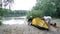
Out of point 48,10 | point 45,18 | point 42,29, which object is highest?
point 48,10

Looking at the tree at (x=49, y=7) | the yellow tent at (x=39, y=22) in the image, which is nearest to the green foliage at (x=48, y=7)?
the tree at (x=49, y=7)

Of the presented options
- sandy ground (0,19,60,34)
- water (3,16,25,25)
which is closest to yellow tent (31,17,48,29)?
sandy ground (0,19,60,34)

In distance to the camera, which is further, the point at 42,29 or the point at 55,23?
the point at 55,23

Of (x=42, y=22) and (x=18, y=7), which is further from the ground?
(x=18, y=7)

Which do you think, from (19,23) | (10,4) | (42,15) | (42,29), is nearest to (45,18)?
(42,15)

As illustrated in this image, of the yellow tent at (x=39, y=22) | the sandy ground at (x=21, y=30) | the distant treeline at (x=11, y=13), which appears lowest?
the sandy ground at (x=21, y=30)

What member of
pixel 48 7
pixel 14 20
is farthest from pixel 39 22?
pixel 14 20

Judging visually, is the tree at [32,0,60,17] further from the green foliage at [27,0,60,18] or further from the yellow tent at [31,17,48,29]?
the yellow tent at [31,17,48,29]

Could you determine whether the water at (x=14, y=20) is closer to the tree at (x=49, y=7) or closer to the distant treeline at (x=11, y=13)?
the distant treeline at (x=11, y=13)

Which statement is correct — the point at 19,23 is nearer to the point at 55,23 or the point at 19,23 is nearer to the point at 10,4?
the point at 10,4

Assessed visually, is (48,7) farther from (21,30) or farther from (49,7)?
(21,30)

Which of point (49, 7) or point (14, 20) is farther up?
point (49, 7)

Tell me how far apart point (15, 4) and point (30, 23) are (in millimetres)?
511

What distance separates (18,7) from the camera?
258 cm
